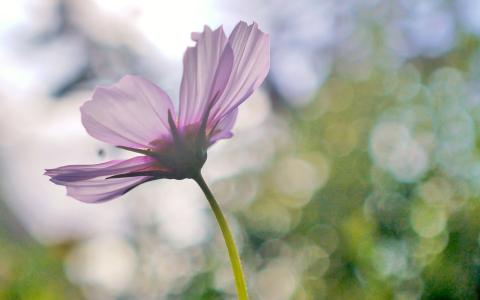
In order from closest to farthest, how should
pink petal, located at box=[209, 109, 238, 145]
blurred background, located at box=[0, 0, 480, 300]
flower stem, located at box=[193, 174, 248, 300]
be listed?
flower stem, located at box=[193, 174, 248, 300]
pink petal, located at box=[209, 109, 238, 145]
blurred background, located at box=[0, 0, 480, 300]

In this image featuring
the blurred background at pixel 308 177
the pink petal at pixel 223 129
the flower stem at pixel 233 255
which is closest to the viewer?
the flower stem at pixel 233 255

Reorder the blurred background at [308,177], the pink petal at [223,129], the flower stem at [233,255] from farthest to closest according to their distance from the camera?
the blurred background at [308,177] < the pink petal at [223,129] < the flower stem at [233,255]

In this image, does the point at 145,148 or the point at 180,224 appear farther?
the point at 180,224

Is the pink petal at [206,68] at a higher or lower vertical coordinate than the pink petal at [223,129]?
higher

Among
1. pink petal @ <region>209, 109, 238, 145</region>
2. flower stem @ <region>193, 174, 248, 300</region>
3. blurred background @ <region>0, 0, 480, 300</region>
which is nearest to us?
flower stem @ <region>193, 174, 248, 300</region>

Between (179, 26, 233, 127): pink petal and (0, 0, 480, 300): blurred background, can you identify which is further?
(0, 0, 480, 300): blurred background

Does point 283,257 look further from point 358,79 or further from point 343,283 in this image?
point 358,79

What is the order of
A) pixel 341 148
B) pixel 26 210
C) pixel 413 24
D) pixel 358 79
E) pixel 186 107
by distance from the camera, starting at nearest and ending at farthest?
pixel 186 107 < pixel 341 148 < pixel 358 79 < pixel 413 24 < pixel 26 210

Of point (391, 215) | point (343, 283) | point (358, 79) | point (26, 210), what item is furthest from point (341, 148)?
point (26, 210)
